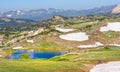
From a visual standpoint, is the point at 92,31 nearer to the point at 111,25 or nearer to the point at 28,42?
the point at 111,25

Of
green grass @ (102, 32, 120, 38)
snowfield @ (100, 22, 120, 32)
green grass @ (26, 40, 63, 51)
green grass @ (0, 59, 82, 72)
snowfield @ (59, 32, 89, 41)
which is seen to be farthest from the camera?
snowfield @ (100, 22, 120, 32)

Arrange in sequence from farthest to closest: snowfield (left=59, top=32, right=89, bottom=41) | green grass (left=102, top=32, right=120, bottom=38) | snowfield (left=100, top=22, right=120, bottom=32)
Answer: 1. snowfield (left=100, top=22, right=120, bottom=32)
2. snowfield (left=59, top=32, right=89, bottom=41)
3. green grass (left=102, top=32, right=120, bottom=38)

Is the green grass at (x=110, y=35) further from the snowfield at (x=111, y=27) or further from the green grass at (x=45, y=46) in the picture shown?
the green grass at (x=45, y=46)

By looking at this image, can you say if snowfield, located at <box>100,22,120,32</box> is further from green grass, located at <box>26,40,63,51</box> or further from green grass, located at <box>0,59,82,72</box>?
green grass, located at <box>0,59,82,72</box>

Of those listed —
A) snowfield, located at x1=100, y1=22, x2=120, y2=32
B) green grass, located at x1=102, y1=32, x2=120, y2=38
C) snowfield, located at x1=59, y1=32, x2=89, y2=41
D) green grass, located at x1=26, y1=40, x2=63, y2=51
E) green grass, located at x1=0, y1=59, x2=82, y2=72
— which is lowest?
green grass, located at x1=26, y1=40, x2=63, y2=51

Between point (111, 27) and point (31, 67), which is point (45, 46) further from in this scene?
point (31, 67)

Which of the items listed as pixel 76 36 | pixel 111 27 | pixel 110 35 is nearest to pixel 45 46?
pixel 76 36

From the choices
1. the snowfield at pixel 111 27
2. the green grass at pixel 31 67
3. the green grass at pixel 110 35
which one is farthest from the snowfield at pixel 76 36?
the green grass at pixel 31 67

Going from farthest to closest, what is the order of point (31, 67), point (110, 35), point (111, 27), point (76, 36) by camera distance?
1. point (111, 27)
2. point (76, 36)
3. point (110, 35)
4. point (31, 67)

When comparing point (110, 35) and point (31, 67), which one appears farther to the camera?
point (110, 35)

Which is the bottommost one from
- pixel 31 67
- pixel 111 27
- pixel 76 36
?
pixel 76 36

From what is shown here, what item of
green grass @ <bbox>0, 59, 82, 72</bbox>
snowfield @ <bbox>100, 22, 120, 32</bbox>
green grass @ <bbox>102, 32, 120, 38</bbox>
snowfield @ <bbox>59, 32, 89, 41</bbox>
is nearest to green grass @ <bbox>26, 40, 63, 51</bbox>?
snowfield @ <bbox>59, 32, 89, 41</bbox>

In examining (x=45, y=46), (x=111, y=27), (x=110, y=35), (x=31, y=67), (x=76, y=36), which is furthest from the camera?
(x=111, y=27)
